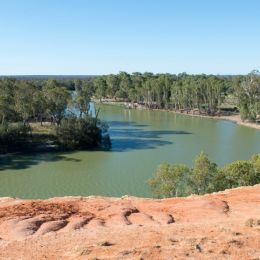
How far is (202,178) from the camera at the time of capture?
26094 mm

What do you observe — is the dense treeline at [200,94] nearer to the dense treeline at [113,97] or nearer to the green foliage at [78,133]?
the dense treeline at [113,97]

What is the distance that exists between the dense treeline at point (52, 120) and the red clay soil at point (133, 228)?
31762 mm

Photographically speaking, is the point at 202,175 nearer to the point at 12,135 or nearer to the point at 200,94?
the point at 12,135

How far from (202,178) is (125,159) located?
69.1ft

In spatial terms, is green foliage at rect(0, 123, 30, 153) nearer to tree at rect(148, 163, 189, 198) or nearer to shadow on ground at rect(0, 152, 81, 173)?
shadow on ground at rect(0, 152, 81, 173)

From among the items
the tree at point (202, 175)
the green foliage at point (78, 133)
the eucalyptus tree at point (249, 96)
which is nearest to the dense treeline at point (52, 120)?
the green foliage at point (78, 133)

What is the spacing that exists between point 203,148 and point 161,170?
2761 centimetres

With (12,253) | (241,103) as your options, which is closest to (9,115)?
(12,253)

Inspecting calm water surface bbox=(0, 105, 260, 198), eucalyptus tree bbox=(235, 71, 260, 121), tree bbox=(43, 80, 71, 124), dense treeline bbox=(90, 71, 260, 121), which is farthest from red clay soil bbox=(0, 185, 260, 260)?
dense treeline bbox=(90, 71, 260, 121)

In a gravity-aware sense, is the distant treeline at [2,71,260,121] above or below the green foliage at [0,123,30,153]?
above

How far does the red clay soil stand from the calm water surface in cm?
1421

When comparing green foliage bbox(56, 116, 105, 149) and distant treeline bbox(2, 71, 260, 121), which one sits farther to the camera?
distant treeline bbox(2, 71, 260, 121)

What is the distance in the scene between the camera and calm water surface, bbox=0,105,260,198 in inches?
1400

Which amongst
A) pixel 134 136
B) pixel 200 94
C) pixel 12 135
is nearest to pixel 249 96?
pixel 200 94
